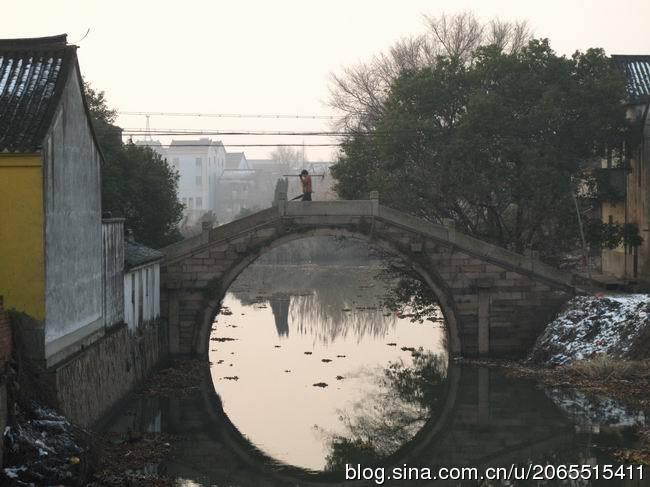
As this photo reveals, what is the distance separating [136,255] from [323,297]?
20587 mm

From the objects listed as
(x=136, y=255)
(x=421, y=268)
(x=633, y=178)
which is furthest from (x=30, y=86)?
(x=633, y=178)

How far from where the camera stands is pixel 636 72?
110 feet

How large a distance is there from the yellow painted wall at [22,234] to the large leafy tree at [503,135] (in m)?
17.0

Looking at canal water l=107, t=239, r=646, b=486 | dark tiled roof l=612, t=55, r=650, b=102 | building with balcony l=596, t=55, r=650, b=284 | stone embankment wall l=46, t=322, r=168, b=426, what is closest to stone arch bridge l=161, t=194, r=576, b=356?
canal water l=107, t=239, r=646, b=486

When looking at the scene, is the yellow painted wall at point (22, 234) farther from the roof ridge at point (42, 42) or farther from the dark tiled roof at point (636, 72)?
the dark tiled roof at point (636, 72)

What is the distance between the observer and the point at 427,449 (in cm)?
1938

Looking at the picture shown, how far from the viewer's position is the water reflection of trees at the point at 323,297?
3594 centimetres

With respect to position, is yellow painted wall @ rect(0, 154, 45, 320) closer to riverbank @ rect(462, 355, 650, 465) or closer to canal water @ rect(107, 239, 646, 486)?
canal water @ rect(107, 239, 646, 486)

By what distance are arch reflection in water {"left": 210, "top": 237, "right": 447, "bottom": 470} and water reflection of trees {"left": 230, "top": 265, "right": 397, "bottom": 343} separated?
2.3 inches

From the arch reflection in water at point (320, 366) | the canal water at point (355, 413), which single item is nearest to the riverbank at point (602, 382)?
the canal water at point (355, 413)

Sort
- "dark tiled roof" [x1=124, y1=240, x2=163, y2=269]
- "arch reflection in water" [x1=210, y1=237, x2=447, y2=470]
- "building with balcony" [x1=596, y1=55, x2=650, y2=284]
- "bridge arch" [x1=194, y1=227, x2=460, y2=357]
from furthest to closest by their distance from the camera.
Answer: "building with balcony" [x1=596, y1=55, x2=650, y2=284] → "bridge arch" [x1=194, y1=227, x2=460, y2=357] → "dark tiled roof" [x1=124, y1=240, x2=163, y2=269] → "arch reflection in water" [x1=210, y1=237, x2=447, y2=470]

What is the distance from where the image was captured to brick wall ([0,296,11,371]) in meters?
14.5

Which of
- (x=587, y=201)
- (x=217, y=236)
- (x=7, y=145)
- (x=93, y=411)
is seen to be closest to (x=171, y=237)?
(x=217, y=236)

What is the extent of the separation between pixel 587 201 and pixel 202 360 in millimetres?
13680
